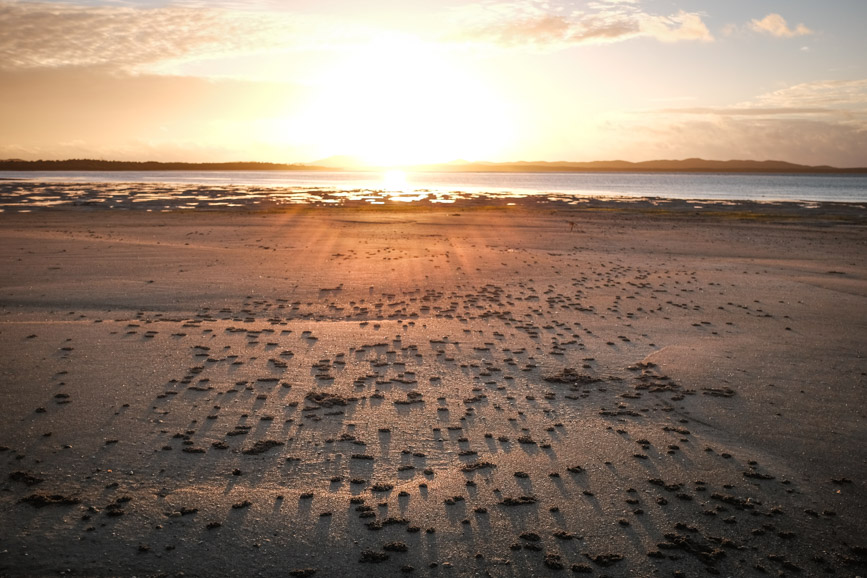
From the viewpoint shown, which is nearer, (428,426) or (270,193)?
(428,426)

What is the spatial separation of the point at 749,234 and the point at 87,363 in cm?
3262

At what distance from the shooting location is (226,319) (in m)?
12.6

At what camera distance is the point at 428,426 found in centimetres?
759

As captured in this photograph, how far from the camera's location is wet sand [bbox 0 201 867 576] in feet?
17.0

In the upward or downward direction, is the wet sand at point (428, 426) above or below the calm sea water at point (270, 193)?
below

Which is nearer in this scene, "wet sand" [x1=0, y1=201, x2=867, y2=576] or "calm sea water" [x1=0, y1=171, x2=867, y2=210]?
"wet sand" [x1=0, y1=201, x2=867, y2=576]

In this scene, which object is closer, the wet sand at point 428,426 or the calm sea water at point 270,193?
the wet sand at point 428,426

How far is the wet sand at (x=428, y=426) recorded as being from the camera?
520 centimetres

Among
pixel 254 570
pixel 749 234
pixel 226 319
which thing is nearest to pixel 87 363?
pixel 226 319

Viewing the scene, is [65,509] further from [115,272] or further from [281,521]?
[115,272]

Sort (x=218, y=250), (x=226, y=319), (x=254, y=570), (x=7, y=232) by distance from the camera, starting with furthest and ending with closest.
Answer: (x=7, y=232) < (x=218, y=250) < (x=226, y=319) < (x=254, y=570)

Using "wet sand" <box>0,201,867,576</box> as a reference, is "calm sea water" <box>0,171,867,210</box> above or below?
above

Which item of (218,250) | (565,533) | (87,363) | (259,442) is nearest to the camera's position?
(565,533)

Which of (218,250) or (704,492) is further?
(218,250)
